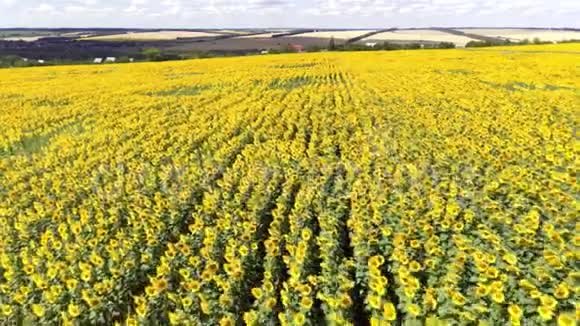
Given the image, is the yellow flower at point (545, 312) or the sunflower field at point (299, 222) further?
the sunflower field at point (299, 222)

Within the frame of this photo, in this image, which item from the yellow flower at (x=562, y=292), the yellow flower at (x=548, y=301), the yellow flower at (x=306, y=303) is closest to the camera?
the yellow flower at (x=548, y=301)

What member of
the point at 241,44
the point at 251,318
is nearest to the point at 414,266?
the point at 251,318

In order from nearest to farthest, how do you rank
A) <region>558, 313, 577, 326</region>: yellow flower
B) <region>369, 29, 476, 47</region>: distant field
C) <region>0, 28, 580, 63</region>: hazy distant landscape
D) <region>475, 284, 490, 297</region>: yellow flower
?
<region>558, 313, 577, 326</region>: yellow flower → <region>475, 284, 490, 297</region>: yellow flower → <region>0, 28, 580, 63</region>: hazy distant landscape → <region>369, 29, 476, 47</region>: distant field

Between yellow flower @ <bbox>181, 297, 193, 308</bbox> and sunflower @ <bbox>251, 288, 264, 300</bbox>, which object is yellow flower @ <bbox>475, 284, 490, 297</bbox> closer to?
sunflower @ <bbox>251, 288, 264, 300</bbox>

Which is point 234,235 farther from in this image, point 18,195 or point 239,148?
point 239,148

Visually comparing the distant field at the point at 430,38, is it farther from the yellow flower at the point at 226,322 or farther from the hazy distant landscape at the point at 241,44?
the yellow flower at the point at 226,322

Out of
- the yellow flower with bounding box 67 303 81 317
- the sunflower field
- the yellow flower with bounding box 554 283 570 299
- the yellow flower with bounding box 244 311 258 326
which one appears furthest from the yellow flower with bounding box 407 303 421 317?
the yellow flower with bounding box 67 303 81 317

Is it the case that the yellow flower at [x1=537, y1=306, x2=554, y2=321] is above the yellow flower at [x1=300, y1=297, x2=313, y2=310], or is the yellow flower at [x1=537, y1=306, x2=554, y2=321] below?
above

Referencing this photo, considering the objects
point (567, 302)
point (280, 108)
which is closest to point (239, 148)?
point (280, 108)

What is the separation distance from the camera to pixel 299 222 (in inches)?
244

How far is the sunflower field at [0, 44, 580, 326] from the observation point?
4461 millimetres

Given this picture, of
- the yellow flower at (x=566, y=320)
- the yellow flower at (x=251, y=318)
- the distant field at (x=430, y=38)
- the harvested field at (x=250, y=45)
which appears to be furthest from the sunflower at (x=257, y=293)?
the harvested field at (x=250, y=45)

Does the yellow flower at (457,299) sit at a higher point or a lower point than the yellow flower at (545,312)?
lower

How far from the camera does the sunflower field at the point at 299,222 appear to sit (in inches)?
176
